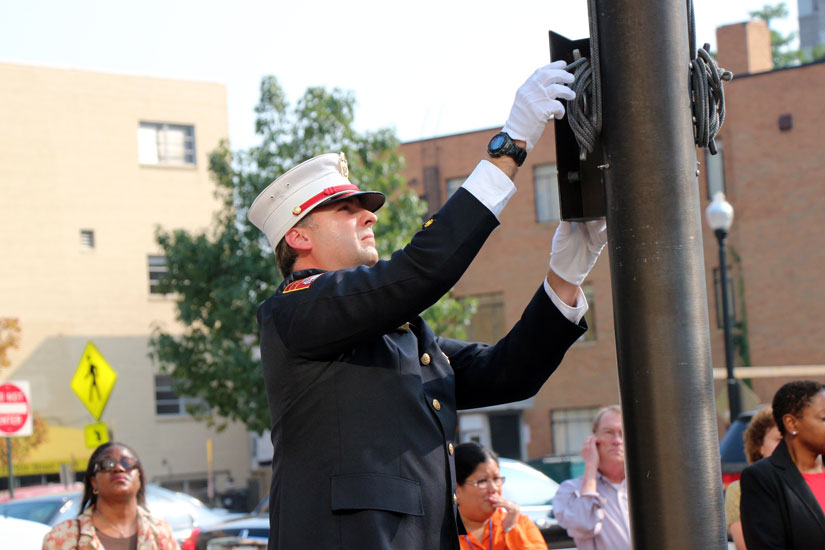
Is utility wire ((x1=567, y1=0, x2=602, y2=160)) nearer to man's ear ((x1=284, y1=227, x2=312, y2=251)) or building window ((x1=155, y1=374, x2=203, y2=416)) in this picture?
man's ear ((x1=284, y1=227, x2=312, y2=251))

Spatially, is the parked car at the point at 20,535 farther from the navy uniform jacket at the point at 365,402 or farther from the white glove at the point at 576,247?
the white glove at the point at 576,247

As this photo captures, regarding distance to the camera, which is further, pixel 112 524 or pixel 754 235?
pixel 754 235

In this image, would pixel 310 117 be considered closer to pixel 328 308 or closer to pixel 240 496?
pixel 240 496

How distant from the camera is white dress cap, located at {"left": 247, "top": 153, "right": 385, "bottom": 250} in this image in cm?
320

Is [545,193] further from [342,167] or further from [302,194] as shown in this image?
[302,194]

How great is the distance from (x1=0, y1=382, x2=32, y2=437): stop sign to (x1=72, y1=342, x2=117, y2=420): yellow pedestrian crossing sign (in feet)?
5.72

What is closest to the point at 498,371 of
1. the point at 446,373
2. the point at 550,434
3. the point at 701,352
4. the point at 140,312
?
the point at 446,373

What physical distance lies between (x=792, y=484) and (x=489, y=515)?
166 cm

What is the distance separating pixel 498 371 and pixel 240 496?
3397 centimetres

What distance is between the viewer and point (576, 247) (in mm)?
3084

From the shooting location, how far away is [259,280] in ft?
80.0

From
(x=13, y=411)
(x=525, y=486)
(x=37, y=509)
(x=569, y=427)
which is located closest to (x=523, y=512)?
(x=525, y=486)

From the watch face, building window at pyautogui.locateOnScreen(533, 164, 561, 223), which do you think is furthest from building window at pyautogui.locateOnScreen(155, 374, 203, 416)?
the watch face

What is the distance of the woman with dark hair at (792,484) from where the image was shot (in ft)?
16.4
